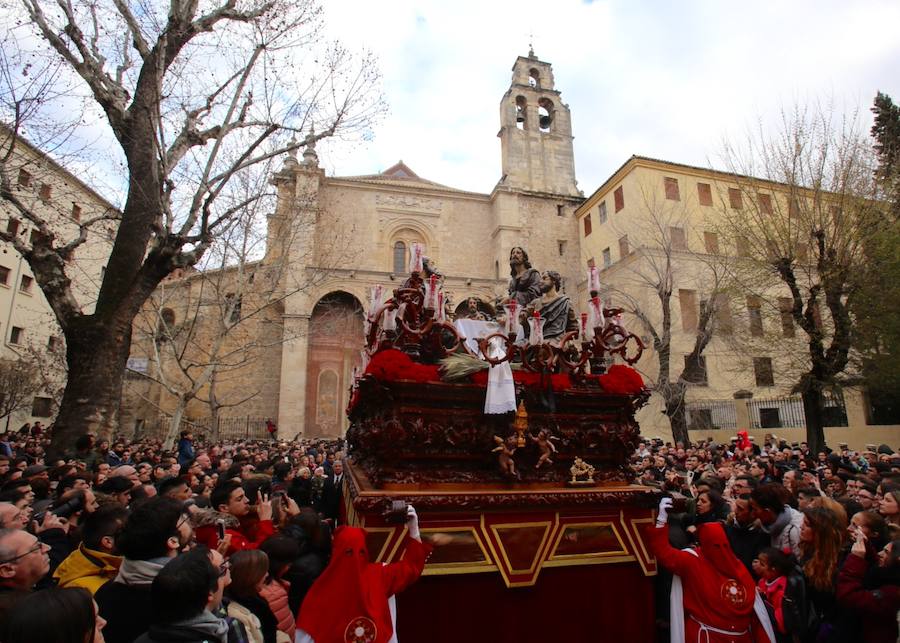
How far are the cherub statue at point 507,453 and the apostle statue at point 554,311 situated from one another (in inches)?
61.5

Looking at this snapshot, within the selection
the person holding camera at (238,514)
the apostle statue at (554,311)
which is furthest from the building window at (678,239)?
the person holding camera at (238,514)

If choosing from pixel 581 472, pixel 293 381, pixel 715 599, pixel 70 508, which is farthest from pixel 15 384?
pixel 715 599

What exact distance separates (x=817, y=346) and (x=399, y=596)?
1443cm

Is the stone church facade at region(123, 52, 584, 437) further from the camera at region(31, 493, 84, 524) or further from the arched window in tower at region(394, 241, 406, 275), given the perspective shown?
the camera at region(31, 493, 84, 524)

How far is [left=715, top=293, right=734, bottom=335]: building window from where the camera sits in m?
18.4

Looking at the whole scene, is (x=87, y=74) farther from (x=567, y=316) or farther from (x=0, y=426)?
(x=0, y=426)

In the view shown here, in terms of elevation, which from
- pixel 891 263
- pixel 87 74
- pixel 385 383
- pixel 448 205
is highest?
pixel 448 205

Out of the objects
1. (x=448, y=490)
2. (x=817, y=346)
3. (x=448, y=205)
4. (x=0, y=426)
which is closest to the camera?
(x=448, y=490)

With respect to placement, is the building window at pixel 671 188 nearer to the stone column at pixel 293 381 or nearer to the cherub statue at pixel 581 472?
the stone column at pixel 293 381

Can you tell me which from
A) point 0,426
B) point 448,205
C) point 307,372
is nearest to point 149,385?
point 0,426

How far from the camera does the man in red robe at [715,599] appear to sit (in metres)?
3.47

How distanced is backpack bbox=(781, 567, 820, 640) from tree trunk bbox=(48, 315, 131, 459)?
9687mm

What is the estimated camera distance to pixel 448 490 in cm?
445

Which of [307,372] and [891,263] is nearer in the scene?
[891,263]
